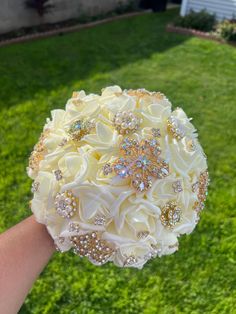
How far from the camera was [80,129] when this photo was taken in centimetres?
164

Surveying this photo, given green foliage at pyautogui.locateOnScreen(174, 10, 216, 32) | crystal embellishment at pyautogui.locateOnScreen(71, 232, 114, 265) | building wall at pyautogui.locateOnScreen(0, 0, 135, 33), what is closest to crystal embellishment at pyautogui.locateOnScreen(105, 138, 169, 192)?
crystal embellishment at pyautogui.locateOnScreen(71, 232, 114, 265)

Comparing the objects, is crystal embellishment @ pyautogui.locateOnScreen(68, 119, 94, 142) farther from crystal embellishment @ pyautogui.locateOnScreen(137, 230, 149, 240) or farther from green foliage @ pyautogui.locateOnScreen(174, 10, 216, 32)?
green foliage @ pyautogui.locateOnScreen(174, 10, 216, 32)

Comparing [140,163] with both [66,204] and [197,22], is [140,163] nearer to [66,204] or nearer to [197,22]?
[66,204]

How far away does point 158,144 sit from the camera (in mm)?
1610

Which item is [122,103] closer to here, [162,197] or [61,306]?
[162,197]

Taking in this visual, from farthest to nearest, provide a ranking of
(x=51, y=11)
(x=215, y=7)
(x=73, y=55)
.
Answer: (x=215, y=7), (x=51, y=11), (x=73, y=55)

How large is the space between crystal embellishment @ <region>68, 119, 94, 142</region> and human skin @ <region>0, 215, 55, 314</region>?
380mm

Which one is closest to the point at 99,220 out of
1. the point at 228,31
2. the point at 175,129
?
the point at 175,129

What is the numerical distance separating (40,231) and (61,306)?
6.19 ft

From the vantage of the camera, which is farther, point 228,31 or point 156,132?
point 228,31

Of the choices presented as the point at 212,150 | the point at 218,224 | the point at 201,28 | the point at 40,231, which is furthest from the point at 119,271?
the point at 201,28

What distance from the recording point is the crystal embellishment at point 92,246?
1.56 metres

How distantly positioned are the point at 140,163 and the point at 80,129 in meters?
0.28

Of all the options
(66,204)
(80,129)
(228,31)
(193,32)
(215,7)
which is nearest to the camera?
(66,204)
